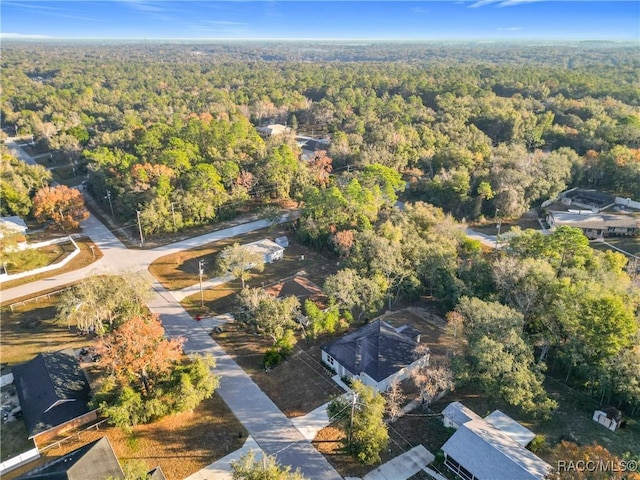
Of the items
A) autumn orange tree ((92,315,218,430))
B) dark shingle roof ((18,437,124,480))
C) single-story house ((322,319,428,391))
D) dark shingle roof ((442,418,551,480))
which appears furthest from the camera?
single-story house ((322,319,428,391))

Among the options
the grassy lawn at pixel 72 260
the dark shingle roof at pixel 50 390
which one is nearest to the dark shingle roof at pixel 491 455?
the dark shingle roof at pixel 50 390

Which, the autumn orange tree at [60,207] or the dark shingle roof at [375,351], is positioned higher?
the autumn orange tree at [60,207]

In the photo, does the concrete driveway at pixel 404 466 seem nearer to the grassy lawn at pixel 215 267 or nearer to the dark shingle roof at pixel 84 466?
the dark shingle roof at pixel 84 466

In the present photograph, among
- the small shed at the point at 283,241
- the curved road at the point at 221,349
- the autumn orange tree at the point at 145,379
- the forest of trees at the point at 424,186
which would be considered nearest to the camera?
the curved road at the point at 221,349

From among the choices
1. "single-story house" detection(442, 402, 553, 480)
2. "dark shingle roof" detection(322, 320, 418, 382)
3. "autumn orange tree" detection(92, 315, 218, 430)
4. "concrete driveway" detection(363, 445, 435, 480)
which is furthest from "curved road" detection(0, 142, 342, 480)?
"single-story house" detection(442, 402, 553, 480)

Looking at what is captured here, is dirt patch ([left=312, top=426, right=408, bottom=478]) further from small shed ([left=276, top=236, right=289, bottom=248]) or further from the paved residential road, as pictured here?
small shed ([left=276, top=236, right=289, bottom=248])

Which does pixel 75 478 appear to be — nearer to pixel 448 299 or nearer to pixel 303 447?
pixel 303 447

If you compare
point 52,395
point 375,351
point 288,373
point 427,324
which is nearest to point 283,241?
point 427,324
